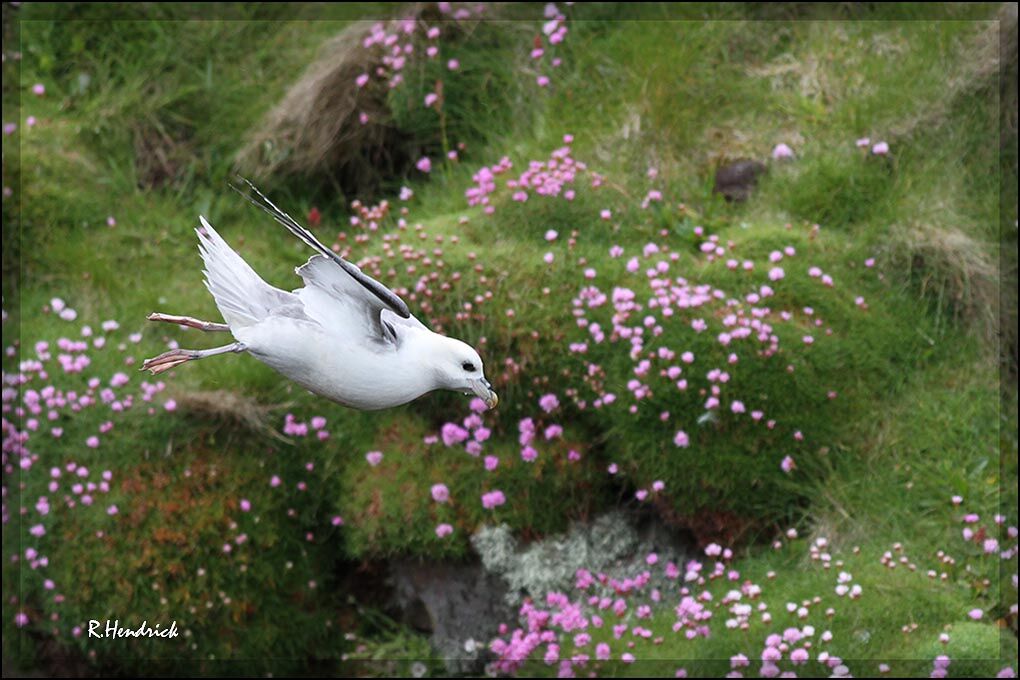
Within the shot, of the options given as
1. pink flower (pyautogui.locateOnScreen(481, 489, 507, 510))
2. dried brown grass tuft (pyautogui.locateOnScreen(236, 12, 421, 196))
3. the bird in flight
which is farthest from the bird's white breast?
dried brown grass tuft (pyautogui.locateOnScreen(236, 12, 421, 196))

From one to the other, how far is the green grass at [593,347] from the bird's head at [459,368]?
2.50m

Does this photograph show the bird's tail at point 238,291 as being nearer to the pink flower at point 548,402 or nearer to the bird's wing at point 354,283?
the bird's wing at point 354,283

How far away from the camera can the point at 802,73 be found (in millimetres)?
6062

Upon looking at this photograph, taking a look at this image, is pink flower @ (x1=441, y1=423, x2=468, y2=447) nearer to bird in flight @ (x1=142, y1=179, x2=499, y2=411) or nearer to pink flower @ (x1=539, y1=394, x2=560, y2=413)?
pink flower @ (x1=539, y1=394, x2=560, y2=413)

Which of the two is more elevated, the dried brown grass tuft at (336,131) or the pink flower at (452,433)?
the dried brown grass tuft at (336,131)

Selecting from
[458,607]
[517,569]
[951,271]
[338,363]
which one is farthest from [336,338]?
[951,271]

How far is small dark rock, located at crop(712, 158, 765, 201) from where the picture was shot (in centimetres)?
562

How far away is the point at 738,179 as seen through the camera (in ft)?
18.5

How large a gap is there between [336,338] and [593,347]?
9.40 ft

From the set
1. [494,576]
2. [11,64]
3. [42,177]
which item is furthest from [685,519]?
[11,64]

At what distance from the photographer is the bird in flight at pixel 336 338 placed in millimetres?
2080
